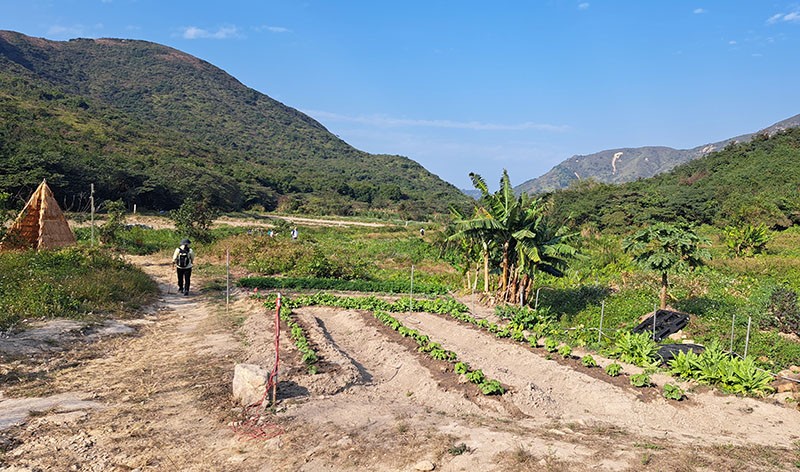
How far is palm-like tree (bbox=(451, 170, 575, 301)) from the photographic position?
14.1 metres

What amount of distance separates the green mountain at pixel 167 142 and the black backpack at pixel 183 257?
10.9 metres

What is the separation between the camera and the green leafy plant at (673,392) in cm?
692

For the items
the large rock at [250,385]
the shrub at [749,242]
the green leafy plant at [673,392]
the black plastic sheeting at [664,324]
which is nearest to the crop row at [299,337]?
the large rock at [250,385]

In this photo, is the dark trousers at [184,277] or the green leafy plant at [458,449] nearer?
the green leafy plant at [458,449]

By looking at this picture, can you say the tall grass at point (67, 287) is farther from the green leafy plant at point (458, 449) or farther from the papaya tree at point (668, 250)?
the papaya tree at point (668, 250)

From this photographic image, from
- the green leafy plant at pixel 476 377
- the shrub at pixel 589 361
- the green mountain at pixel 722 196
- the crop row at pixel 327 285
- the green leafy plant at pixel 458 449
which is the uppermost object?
the green mountain at pixel 722 196

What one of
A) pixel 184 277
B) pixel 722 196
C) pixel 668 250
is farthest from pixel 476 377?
pixel 722 196

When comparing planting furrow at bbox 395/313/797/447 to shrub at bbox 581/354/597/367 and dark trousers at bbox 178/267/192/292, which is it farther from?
dark trousers at bbox 178/267/192/292

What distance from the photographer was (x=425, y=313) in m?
13.5

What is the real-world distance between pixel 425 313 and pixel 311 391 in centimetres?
729

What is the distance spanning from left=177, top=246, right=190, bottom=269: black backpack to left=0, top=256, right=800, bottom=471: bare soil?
4541 mm

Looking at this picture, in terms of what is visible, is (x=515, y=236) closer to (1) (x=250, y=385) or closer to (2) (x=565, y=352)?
(2) (x=565, y=352)

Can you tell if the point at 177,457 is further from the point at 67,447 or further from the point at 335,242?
the point at 335,242

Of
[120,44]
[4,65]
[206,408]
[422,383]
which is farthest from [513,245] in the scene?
[120,44]
